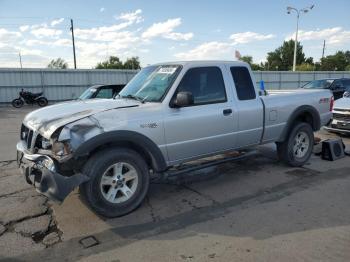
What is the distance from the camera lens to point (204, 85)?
4.99 meters

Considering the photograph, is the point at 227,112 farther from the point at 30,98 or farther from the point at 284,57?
the point at 284,57

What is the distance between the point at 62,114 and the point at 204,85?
208cm

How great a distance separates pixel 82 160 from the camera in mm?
3975

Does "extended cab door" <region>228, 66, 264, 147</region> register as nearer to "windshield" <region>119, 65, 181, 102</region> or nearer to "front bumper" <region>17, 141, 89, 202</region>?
"windshield" <region>119, 65, 181, 102</region>

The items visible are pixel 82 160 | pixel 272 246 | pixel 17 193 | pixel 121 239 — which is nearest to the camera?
pixel 272 246

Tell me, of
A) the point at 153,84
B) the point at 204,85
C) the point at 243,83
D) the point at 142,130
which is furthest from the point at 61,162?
the point at 243,83

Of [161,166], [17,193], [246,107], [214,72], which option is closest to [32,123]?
[17,193]

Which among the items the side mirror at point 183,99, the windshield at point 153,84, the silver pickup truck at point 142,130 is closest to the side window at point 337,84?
the silver pickup truck at point 142,130

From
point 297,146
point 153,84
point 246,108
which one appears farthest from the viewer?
point 297,146

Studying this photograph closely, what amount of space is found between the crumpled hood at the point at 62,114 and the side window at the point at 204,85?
813 millimetres

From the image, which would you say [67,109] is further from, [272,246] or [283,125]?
[283,125]

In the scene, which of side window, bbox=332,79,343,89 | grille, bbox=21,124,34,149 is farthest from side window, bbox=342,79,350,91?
grille, bbox=21,124,34,149

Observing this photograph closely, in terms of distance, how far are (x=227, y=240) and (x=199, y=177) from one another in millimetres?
2282

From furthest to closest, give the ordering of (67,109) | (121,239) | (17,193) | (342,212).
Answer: (17,193) → (67,109) → (342,212) → (121,239)
